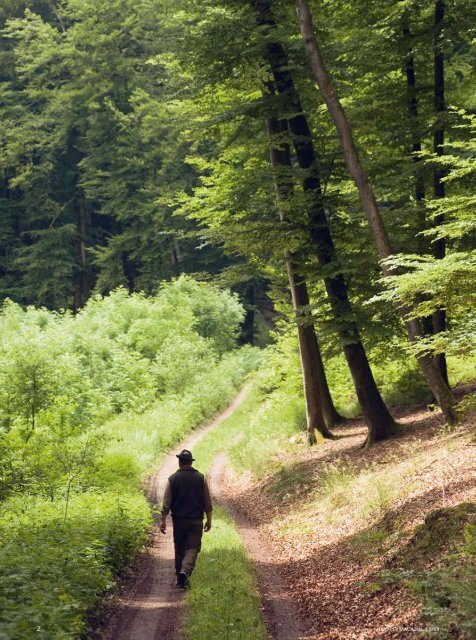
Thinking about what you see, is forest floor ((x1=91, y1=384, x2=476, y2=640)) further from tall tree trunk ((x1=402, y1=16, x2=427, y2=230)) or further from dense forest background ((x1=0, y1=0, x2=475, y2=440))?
tall tree trunk ((x1=402, y1=16, x2=427, y2=230))

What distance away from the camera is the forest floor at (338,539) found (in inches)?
313

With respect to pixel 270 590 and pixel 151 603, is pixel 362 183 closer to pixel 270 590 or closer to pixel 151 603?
pixel 270 590

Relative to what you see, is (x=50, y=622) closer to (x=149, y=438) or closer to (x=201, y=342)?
(x=149, y=438)

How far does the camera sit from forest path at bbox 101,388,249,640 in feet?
26.0

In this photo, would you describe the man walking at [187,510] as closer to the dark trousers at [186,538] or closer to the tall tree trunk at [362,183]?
the dark trousers at [186,538]

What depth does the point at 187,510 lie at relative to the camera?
33.3 feet

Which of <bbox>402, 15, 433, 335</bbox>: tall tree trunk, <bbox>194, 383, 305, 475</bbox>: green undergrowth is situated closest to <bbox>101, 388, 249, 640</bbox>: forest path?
<bbox>194, 383, 305, 475</bbox>: green undergrowth

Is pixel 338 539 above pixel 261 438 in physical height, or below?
above

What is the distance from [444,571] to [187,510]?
13.2 feet

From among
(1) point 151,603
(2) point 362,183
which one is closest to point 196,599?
(1) point 151,603

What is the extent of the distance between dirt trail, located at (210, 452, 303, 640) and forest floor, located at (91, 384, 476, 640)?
0.05 ft

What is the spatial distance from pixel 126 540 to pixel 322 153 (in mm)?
10104

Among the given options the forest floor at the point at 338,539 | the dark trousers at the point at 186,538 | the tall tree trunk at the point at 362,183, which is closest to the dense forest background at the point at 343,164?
the tall tree trunk at the point at 362,183

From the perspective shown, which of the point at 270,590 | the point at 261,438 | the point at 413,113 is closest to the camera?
the point at 270,590
